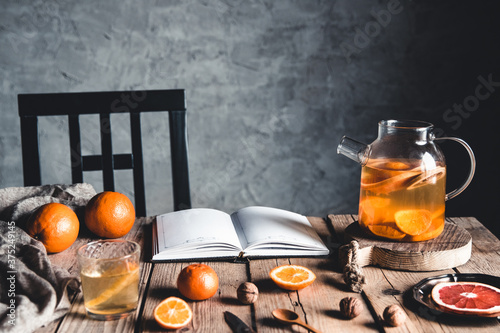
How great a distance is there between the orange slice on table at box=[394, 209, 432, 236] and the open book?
0.16m

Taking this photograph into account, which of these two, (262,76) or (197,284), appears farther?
(262,76)

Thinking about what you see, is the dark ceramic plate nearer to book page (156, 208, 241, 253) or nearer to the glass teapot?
the glass teapot

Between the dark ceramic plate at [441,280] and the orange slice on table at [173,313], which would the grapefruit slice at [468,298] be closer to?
the dark ceramic plate at [441,280]

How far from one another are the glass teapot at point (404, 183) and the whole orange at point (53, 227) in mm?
625

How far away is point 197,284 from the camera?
0.87m

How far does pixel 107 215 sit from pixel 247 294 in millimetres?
428

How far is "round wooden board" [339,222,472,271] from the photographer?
1.00 meters

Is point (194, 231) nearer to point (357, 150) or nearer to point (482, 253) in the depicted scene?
point (357, 150)

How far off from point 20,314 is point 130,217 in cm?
40

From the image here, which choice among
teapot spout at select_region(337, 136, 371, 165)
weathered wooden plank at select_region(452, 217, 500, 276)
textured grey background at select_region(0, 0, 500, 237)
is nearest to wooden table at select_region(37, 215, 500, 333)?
weathered wooden plank at select_region(452, 217, 500, 276)

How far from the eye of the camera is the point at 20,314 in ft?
2.60

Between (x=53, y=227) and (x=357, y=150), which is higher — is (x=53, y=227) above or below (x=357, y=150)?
below

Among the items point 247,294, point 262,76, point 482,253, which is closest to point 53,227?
point 247,294

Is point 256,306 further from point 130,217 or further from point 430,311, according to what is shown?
point 130,217
